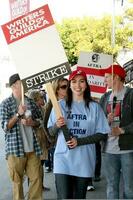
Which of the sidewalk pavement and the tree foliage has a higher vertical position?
the tree foliage

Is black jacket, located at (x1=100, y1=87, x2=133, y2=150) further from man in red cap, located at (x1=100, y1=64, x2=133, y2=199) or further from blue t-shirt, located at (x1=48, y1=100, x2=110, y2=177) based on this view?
blue t-shirt, located at (x1=48, y1=100, x2=110, y2=177)

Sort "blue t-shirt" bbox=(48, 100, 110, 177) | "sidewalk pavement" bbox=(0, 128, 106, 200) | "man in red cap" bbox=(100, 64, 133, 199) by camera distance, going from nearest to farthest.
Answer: "blue t-shirt" bbox=(48, 100, 110, 177) < "man in red cap" bbox=(100, 64, 133, 199) < "sidewalk pavement" bbox=(0, 128, 106, 200)

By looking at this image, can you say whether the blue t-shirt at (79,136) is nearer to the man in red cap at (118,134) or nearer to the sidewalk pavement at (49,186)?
the man in red cap at (118,134)

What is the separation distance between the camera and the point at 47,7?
14.9 feet

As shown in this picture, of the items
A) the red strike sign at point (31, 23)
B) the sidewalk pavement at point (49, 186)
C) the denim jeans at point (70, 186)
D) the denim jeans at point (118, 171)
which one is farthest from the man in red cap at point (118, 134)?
the sidewalk pavement at point (49, 186)

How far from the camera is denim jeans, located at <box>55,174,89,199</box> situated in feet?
14.6

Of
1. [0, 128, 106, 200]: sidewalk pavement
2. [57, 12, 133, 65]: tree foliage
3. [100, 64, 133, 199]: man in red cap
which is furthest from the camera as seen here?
[57, 12, 133, 65]: tree foliage

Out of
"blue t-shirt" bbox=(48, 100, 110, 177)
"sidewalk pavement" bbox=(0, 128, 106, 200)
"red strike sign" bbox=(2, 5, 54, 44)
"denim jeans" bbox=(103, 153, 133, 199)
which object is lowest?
"sidewalk pavement" bbox=(0, 128, 106, 200)

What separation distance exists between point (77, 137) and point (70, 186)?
475 millimetres

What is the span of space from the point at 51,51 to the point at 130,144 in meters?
1.38

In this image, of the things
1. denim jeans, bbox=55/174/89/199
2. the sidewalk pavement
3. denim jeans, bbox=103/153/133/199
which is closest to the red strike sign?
denim jeans, bbox=55/174/89/199

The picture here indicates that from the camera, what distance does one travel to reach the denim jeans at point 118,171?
16.5 ft

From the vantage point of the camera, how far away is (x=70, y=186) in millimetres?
4480

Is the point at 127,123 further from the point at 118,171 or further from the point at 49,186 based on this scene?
the point at 49,186
